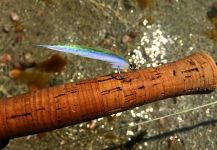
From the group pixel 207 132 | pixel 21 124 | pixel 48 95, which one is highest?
pixel 48 95

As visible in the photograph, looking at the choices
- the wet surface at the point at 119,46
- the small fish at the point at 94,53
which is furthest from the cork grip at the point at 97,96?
the wet surface at the point at 119,46

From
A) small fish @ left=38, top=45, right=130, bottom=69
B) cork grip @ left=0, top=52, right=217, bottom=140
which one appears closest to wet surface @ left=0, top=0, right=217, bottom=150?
cork grip @ left=0, top=52, right=217, bottom=140

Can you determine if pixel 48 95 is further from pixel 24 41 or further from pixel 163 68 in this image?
pixel 24 41

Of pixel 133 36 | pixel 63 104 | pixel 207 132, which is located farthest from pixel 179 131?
pixel 63 104

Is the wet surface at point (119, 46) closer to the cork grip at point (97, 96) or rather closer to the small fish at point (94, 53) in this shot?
the cork grip at point (97, 96)

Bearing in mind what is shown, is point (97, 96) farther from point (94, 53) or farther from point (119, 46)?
point (119, 46)

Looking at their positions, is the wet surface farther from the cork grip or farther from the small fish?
the small fish

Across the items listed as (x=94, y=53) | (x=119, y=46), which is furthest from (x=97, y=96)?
Result: (x=119, y=46)
